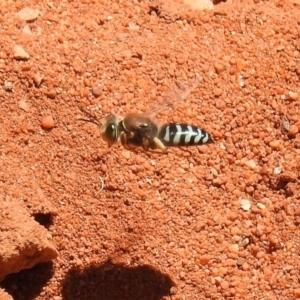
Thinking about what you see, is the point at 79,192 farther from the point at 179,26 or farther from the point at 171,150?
the point at 179,26

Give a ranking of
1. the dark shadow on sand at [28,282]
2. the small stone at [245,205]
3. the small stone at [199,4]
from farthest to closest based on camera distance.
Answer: the small stone at [199,4] < the small stone at [245,205] < the dark shadow on sand at [28,282]

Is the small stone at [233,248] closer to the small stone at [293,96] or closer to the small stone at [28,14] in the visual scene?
the small stone at [293,96]

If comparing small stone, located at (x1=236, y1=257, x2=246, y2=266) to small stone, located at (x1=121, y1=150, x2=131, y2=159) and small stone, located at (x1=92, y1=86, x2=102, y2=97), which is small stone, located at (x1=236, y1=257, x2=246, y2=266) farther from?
small stone, located at (x1=92, y1=86, x2=102, y2=97)

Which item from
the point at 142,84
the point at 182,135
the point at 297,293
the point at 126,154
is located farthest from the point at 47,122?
the point at 297,293

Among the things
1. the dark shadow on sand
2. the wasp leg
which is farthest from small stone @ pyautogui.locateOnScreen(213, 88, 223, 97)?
the dark shadow on sand

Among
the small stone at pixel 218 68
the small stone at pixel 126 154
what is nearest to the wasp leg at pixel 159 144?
the small stone at pixel 126 154

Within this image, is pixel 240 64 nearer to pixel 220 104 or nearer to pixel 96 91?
pixel 220 104

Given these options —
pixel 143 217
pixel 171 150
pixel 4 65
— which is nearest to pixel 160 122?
pixel 171 150
